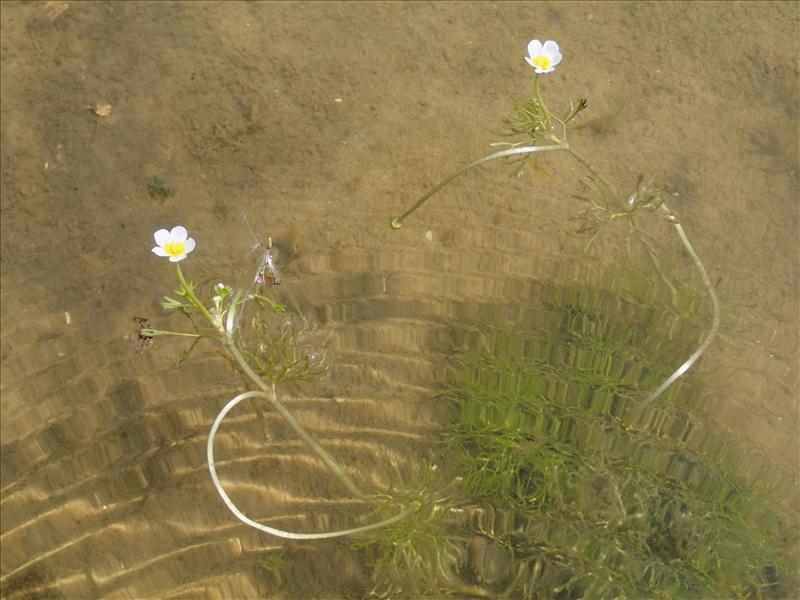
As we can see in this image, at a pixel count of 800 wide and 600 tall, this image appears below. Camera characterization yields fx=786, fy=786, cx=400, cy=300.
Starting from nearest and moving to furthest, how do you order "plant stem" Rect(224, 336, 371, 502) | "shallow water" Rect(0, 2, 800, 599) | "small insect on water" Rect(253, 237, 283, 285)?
"plant stem" Rect(224, 336, 371, 502) → "shallow water" Rect(0, 2, 800, 599) → "small insect on water" Rect(253, 237, 283, 285)

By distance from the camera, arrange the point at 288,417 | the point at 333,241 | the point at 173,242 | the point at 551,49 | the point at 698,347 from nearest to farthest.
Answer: the point at 288,417 < the point at 173,242 < the point at 551,49 < the point at 698,347 < the point at 333,241

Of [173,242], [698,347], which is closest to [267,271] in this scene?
[173,242]

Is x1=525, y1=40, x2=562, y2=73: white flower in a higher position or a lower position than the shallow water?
higher

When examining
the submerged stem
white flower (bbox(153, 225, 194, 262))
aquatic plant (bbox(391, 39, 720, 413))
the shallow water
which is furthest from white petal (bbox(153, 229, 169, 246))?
the submerged stem

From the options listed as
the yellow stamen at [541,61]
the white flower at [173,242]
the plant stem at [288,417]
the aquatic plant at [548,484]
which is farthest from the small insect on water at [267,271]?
the yellow stamen at [541,61]

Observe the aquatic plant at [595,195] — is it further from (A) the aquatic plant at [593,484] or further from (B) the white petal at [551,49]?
(A) the aquatic plant at [593,484]

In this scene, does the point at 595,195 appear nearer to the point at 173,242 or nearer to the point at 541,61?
the point at 541,61

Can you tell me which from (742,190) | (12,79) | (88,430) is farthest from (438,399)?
(12,79)

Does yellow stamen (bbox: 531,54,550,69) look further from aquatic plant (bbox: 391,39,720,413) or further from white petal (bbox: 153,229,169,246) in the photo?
white petal (bbox: 153,229,169,246)
